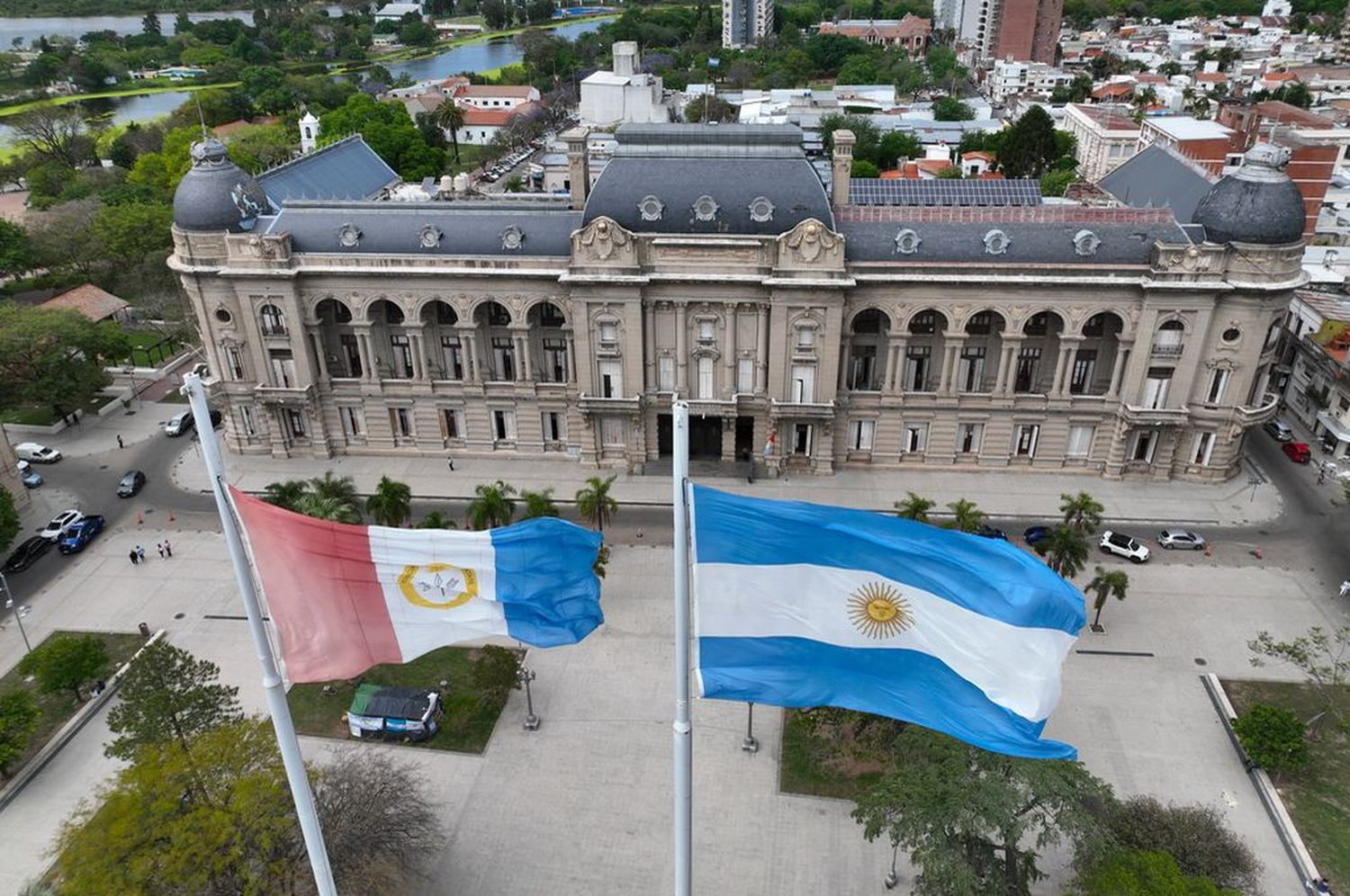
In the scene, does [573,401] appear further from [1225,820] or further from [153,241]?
[153,241]

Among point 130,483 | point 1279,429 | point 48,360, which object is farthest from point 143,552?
point 1279,429

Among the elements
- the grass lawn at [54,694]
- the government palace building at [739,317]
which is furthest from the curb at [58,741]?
the government palace building at [739,317]

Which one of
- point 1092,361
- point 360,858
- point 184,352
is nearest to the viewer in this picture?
point 360,858

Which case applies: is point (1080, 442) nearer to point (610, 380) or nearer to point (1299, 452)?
point (1299, 452)

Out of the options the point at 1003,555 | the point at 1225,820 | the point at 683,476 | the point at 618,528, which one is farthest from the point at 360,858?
the point at 1225,820

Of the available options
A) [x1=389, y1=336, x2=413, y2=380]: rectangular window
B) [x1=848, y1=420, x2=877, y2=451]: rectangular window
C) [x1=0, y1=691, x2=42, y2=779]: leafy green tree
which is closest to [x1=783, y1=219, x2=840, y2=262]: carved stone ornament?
[x1=848, y1=420, x2=877, y2=451]: rectangular window
